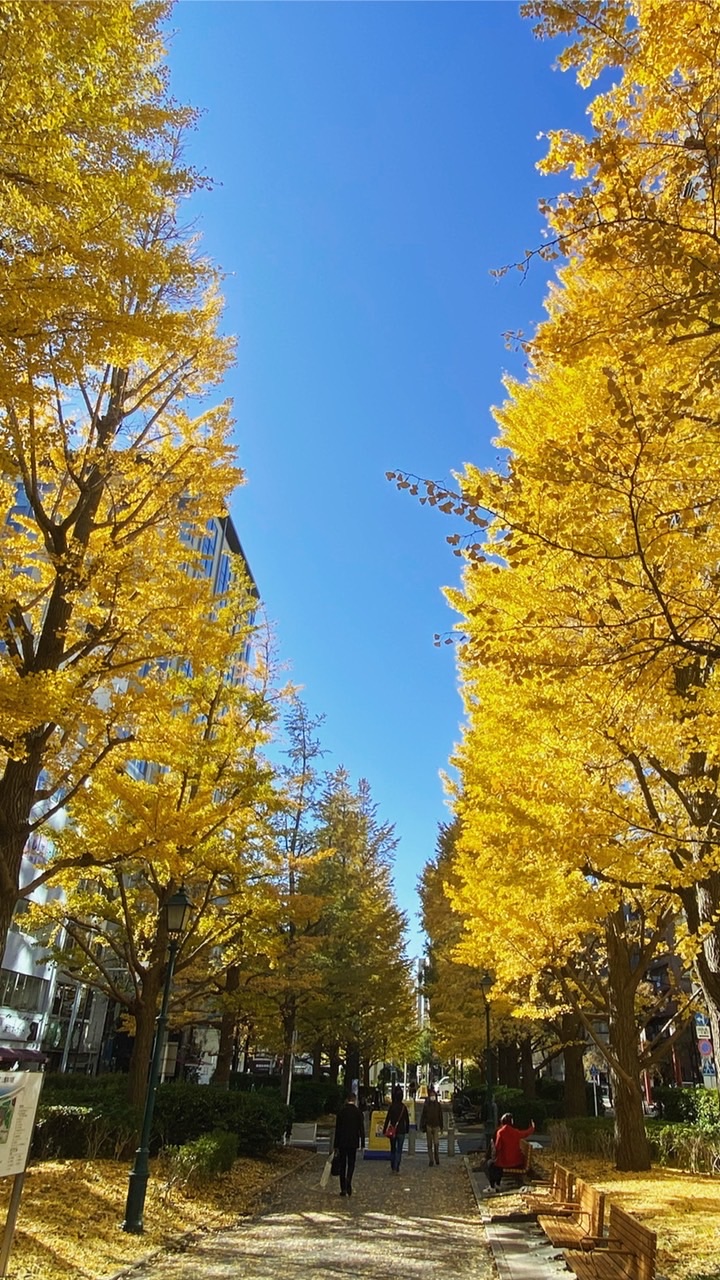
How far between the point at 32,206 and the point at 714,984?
8662 mm

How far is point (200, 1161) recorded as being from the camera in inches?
405

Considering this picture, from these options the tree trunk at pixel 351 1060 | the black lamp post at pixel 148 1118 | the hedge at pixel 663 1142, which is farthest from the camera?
the tree trunk at pixel 351 1060

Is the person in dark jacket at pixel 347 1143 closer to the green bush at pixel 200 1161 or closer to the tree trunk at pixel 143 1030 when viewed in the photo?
the green bush at pixel 200 1161

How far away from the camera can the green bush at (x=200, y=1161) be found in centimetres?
1014

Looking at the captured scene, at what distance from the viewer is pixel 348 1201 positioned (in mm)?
10930

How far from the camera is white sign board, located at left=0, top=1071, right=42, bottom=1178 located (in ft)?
18.9

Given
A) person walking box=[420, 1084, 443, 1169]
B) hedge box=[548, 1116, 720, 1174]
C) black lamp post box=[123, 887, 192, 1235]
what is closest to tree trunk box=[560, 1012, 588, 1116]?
hedge box=[548, 1116, 720, 1174]

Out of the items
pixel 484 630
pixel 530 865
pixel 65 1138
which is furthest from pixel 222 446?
pixel 65 1138

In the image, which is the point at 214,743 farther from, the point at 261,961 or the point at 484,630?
the point at 261,961

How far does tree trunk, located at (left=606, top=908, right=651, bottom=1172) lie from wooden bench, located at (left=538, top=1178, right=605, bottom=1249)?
426cm

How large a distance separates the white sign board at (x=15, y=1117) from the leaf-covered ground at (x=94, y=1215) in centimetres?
75

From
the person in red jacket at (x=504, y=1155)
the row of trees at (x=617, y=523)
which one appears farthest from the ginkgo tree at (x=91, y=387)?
the person in red jacket at (x=504, y=1155)

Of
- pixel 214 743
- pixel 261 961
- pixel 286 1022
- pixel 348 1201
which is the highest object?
pixel 214 743

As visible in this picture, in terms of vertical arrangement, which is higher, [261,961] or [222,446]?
[222,446]
